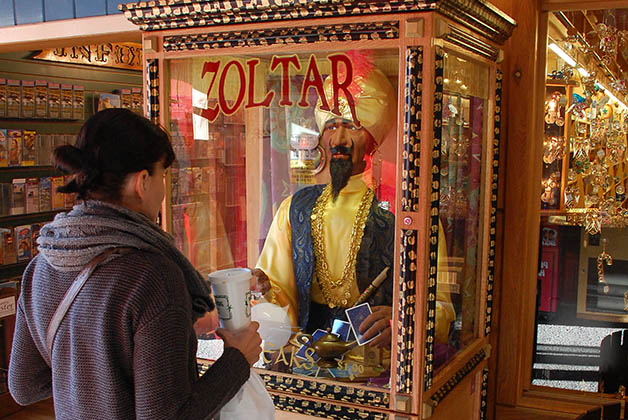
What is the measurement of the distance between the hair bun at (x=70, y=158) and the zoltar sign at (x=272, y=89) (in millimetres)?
972

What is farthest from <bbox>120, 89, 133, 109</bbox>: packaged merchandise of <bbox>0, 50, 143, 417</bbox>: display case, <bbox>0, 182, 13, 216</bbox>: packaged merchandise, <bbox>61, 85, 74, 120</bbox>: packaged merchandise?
<bbox>0, 182, 13, 216</bbox>: packaged merchandise

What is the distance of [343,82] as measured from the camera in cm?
196

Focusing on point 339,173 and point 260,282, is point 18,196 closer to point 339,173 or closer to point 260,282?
point 260,282

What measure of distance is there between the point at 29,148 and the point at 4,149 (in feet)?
0.72

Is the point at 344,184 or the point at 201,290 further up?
the point at 344,184

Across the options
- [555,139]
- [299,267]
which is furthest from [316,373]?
[555,139]

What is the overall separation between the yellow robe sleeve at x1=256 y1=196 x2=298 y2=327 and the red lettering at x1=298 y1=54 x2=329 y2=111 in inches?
14.3

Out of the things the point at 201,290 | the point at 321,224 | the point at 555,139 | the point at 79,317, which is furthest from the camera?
the point at 555,139

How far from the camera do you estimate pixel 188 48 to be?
2.10m

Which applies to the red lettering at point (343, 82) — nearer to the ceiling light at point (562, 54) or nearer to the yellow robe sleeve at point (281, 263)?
the yellow robe sleeve at point (281, 263)

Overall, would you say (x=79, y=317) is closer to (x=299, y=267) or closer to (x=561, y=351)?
(x=299, y=267)

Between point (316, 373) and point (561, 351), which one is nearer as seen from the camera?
point (316, 373)

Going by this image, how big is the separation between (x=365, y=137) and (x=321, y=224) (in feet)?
1.18

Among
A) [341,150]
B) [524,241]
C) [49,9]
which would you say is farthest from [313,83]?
[49,9]
